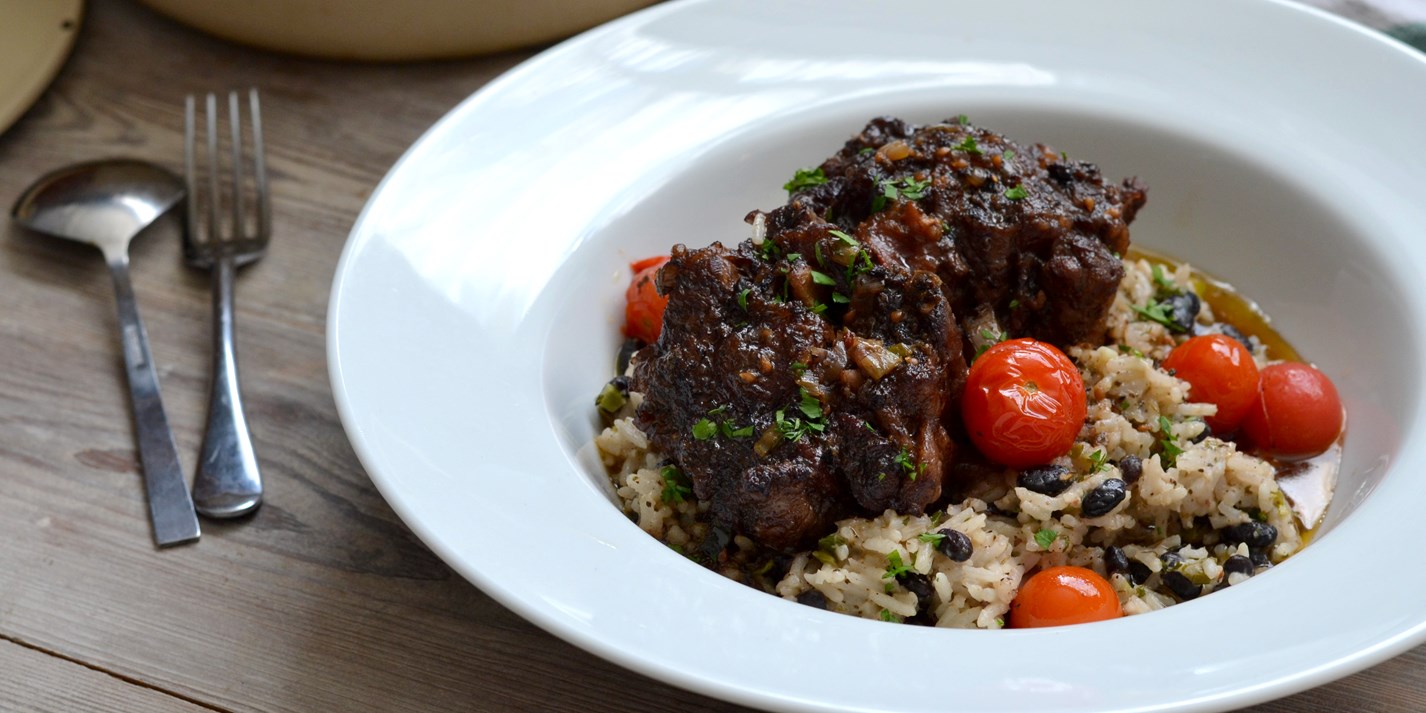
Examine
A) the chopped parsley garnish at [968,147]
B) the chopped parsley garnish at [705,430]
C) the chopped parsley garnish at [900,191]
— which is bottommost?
the chopped parsley garnish at [705,430]

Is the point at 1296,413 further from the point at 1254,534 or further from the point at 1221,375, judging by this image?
the point at 1254,534

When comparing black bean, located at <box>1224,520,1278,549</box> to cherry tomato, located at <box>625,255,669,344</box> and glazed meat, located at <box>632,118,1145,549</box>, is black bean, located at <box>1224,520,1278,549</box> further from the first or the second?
cherry tomato, located at <box>625,255,669,344</box>

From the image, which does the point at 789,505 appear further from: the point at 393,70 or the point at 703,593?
the point at 393,70

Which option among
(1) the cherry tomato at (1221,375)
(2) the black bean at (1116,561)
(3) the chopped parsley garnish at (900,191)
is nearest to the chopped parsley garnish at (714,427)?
(3) the chopped parsley garnish at (900,191)

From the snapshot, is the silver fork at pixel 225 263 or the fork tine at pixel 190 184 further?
the fork tine at pixel 190 184

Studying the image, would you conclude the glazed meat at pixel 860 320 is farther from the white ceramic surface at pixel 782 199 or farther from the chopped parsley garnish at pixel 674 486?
the white ceramic surface at pixel 782 199

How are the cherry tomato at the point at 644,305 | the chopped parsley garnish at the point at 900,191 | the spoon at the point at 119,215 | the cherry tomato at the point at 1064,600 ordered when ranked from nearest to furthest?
the cherry tomato at the point at 1064,600
the chopped parsley garnish at the point at 900,191
the cherry tomato at the point at 644,305
the spoon at the point at 119,215

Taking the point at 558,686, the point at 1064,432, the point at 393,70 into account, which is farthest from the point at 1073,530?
the point at 393,70
